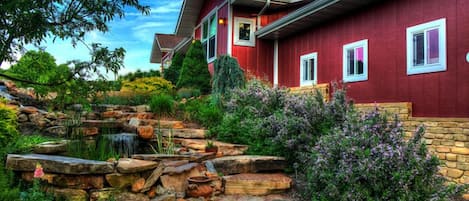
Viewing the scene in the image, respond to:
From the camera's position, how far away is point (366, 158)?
337cm

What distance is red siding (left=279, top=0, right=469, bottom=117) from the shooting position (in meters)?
5.77

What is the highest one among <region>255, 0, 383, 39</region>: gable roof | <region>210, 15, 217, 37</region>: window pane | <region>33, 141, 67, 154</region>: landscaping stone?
<region>210, 15, 217, 37</region>: window pane

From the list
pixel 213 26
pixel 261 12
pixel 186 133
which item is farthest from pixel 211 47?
pixel 186 133

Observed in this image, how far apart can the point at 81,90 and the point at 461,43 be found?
6.04m

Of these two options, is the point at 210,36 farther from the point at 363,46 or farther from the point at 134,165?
the point at 134,165

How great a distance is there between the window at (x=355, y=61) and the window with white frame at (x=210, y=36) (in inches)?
215

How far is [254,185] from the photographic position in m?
4.34

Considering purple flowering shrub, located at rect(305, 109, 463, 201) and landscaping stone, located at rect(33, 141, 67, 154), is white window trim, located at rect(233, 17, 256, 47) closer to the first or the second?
landscaping stone, located at rect(33, 141, 67, 154)

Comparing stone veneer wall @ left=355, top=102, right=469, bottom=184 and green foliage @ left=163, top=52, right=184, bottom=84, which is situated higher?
green foliage @ left=163, top=52, right=184, bottom=84

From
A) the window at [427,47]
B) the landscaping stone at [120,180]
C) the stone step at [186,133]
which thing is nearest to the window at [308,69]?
the window at [427,47]

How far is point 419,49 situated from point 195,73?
313 inches

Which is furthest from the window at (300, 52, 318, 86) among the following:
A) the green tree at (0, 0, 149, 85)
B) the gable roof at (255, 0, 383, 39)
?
the green tree at (0, 0, 149, 85)

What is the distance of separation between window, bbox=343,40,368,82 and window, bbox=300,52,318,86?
1.16 metres

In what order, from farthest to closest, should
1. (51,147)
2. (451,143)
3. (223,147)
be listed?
(451,143)
(223,147)
(51,147)
